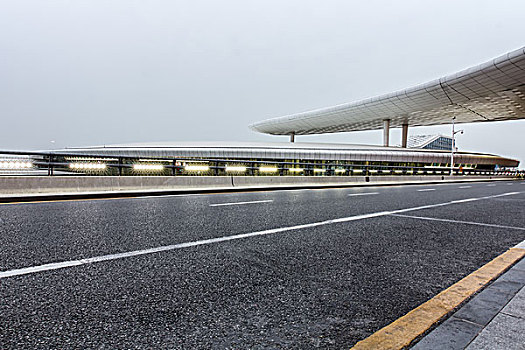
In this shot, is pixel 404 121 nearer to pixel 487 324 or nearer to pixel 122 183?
pixel 122 183

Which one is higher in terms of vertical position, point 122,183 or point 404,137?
point 404,137

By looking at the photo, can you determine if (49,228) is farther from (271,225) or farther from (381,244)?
(381,244)

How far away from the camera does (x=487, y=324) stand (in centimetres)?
233

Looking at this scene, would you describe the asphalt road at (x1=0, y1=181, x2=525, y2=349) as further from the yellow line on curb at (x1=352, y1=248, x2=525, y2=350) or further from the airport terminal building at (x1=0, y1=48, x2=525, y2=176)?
the airport terminal building at (x1=0, y1=48, x2=525, y2=176)

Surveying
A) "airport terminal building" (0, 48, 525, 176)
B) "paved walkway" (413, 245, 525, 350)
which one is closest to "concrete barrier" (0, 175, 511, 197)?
"paved walkway" (413, 245, 525, 350)

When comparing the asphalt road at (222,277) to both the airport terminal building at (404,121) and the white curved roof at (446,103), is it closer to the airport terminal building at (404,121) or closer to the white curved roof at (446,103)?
the airport terminal building at (404,121)

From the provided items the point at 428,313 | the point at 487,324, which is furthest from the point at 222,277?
the point at 487,324

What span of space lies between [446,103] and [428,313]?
68.8 meters

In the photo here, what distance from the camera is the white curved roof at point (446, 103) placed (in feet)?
153

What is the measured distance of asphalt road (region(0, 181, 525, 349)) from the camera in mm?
2242

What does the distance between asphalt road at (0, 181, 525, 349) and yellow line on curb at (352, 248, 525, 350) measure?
97mm

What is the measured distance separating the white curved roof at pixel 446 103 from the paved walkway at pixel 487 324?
4993 cm

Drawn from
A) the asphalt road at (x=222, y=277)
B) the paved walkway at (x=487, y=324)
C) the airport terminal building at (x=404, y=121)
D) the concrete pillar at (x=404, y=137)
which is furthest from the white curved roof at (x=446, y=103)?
the paved walkway at (x=487, y=324)

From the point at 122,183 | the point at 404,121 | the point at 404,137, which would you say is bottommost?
the point at 122,183
